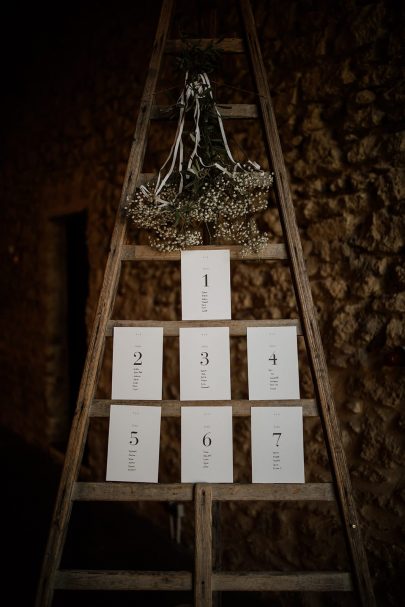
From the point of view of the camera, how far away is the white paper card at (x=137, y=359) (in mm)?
1674

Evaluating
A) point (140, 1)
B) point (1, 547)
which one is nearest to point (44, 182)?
point (140, 1)

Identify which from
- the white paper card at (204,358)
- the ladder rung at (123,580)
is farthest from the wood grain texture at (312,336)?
the ladder rung at (123,580)

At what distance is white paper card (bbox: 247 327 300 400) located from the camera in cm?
163

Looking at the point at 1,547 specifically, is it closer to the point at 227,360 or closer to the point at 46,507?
the point at 46,507

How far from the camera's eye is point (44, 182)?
4.61m

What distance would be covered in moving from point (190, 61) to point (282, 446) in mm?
1339

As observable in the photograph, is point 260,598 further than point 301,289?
Yes

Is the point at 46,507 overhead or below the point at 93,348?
below

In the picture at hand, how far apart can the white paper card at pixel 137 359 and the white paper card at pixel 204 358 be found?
0.09 metres

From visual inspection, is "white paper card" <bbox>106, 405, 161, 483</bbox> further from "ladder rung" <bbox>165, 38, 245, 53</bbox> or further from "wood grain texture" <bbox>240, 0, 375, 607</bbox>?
"ladder rung" <bbox>165, 38, 245, 53</bbox>

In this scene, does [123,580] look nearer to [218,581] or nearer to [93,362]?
[218,581]

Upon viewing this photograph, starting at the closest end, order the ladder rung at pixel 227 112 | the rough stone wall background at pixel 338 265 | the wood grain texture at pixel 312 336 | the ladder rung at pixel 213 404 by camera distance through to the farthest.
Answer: the wood grain texture at pixel 312 336 < the ladder rung at pixel 213 404 < the ladder rung at pixel 227 112 < the rough stone wall background at pixel 338 265

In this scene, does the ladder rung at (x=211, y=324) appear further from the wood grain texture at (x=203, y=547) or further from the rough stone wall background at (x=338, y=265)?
the rough stone wall background at (x=338, y=265)

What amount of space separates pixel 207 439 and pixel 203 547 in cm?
33
